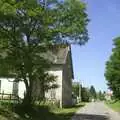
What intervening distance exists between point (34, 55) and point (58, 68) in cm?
2413

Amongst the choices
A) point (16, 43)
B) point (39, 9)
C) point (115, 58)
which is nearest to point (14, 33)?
point (16, 43)

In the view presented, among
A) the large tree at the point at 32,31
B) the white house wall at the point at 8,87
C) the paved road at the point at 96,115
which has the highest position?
the large tree at the point at 32,31

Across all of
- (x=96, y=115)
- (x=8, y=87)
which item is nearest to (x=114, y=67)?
(x=8, y=87)

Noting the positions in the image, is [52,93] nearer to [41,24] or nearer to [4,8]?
[41,24]

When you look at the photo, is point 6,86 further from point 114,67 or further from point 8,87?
point 114,67

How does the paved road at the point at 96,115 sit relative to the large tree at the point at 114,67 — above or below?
below

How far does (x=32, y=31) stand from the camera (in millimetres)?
27125

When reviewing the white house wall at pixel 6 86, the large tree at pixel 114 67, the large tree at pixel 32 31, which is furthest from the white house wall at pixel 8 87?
the large tree at pixel 114 67

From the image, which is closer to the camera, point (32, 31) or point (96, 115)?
point (32, 31)

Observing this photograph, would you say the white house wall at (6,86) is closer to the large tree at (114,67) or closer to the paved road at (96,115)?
the paved road at (96,115)

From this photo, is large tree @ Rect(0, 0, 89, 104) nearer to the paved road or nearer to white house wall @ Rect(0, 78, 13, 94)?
the paved road

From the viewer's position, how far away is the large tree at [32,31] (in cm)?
2556

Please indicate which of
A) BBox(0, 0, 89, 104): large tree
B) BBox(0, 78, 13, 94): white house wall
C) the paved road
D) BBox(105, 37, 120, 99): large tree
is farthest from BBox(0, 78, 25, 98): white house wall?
BBox(105, 37, 120, 99): large tree

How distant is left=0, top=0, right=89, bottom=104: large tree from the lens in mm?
25562
